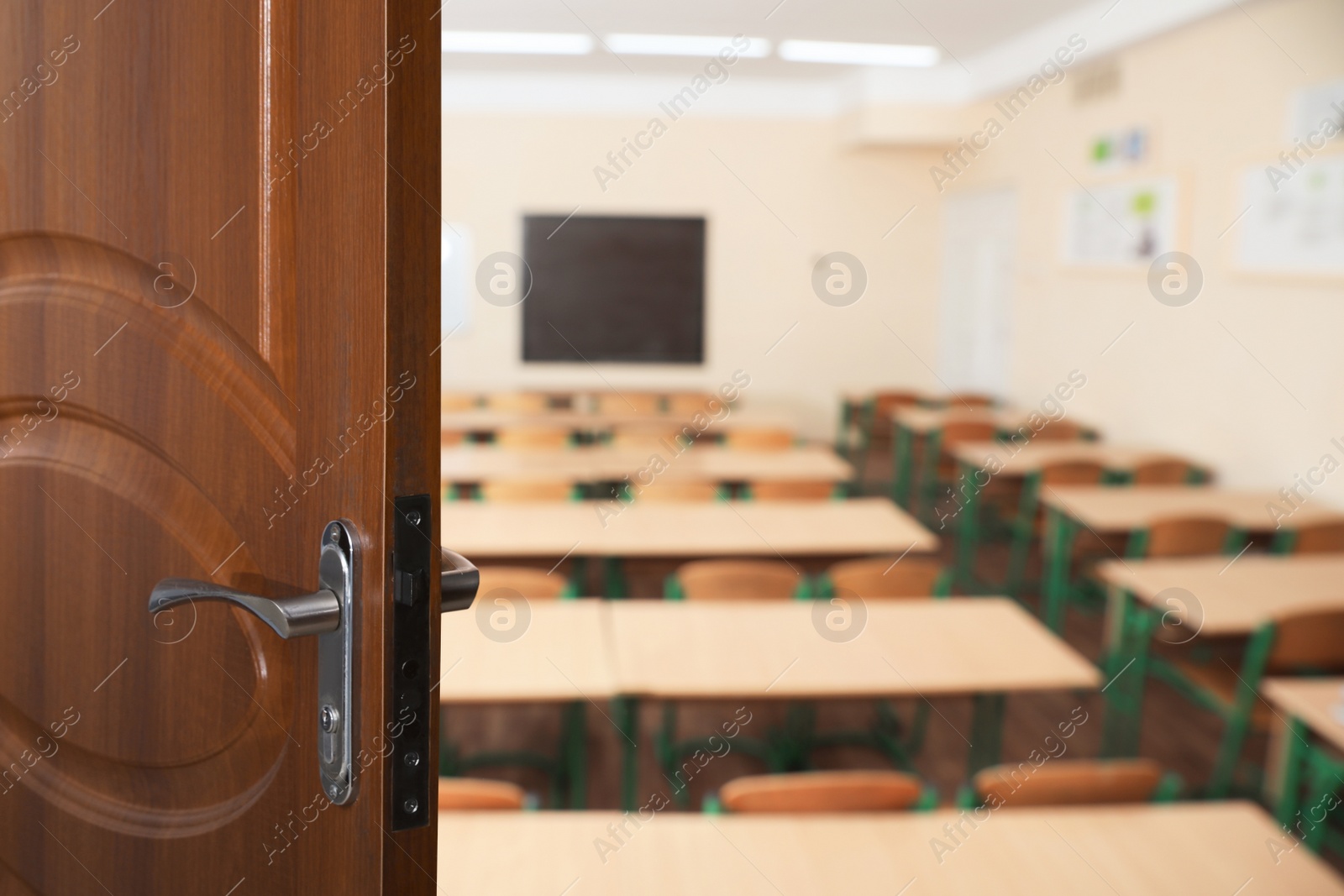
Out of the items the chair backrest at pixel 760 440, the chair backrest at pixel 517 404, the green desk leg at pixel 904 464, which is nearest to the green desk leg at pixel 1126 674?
the chair backrest at pixel 760 440

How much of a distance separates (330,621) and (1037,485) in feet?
16.6

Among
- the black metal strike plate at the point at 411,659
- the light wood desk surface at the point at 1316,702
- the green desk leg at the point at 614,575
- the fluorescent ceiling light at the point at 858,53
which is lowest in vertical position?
the green desk leg at the point at 614,575

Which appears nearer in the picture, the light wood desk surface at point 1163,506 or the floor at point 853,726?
the floor at point 853,726

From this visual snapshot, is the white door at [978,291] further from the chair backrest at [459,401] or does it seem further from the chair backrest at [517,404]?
the chair backrest at [459,401]

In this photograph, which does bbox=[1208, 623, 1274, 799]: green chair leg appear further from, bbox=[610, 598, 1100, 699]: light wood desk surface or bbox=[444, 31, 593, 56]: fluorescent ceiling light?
bbox=[444, 31, 593, 56]: fluorescent ceiling light

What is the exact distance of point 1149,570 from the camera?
349 cm

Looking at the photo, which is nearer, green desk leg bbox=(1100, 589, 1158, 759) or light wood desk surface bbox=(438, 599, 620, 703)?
light wood desk surface bbox=(438, 599, 620, 703)

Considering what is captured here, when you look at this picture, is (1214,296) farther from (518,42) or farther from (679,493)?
(518,42)

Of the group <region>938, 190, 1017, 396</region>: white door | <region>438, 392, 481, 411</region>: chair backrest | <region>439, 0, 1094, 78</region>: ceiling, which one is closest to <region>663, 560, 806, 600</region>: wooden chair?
<region>439, 0, 1094, 78</region>: ceiling

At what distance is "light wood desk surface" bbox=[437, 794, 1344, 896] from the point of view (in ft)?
5.82

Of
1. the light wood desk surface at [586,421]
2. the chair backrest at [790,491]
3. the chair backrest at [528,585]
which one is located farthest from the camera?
the light wood desk surface at [586,421]

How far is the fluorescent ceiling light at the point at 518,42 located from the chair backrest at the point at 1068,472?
4541mm

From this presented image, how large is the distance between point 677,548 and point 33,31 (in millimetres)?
3106

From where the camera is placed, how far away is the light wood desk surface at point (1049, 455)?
18.0 feet
